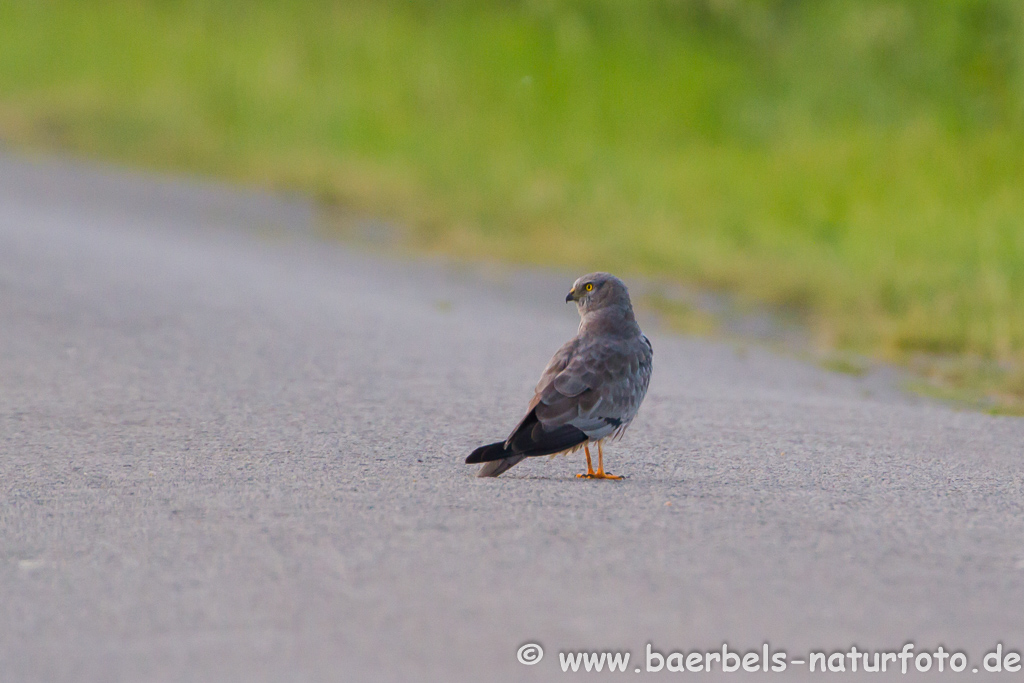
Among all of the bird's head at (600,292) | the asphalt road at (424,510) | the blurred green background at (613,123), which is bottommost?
the asphalt road at (424,510)

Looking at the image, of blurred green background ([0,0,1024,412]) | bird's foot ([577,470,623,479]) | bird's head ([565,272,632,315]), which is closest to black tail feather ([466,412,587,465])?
bird's foot ([577,470,623,479])

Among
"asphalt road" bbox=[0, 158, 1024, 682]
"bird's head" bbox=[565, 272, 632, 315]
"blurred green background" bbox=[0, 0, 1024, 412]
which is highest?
"blurred green background" bbox=[0, 0, 1024, 412]

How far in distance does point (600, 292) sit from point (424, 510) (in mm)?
1341

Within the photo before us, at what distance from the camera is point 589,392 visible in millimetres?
4695

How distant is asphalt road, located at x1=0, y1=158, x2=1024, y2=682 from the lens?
3314 millimetres

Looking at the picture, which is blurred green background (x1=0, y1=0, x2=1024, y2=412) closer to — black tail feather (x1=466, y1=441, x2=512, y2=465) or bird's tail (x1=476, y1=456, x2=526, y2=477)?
bird's tail (x1=476, y1=456, x2=526, y2=477)

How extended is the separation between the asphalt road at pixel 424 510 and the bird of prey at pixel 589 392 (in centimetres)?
20

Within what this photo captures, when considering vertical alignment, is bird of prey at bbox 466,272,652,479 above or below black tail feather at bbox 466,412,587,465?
above

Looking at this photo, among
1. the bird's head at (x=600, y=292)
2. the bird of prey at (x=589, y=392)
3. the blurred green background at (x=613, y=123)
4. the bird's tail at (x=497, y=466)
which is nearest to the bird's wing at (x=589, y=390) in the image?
the bird of prey at (x=589, y=392)

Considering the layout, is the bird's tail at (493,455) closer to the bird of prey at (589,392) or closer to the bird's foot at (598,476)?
the bird of prey at (589,392)

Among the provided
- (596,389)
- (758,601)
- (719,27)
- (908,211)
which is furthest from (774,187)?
(758,601)

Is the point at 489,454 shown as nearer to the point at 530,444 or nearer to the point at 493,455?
the point at 493,455

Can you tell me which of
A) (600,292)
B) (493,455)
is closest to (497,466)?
(493,455)

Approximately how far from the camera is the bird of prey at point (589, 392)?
4535mm
